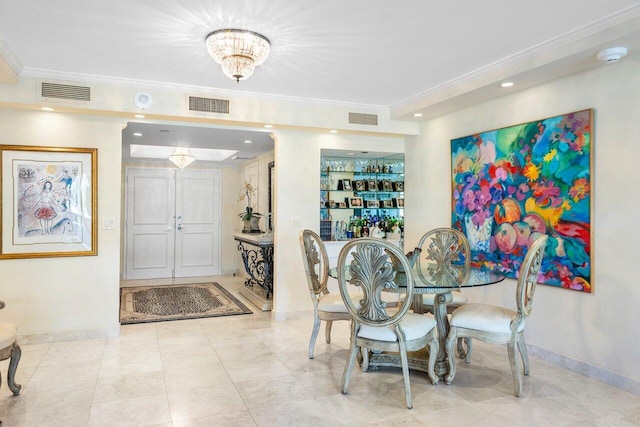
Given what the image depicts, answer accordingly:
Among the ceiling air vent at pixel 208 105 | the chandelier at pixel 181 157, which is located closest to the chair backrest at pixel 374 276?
the ceiling air vent at pixel 208 105

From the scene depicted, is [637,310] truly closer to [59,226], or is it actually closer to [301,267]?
[301,267]

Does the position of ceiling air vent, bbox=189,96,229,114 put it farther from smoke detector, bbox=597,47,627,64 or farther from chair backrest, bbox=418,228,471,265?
smoke detector, bbox=597,47,627,64

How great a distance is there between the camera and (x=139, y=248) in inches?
312

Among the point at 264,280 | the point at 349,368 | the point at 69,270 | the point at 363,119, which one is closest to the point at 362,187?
the point at 363,119

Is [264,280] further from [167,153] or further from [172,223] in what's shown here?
[167,153]

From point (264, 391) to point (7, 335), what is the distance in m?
1.69

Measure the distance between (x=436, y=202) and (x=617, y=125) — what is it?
2115mm

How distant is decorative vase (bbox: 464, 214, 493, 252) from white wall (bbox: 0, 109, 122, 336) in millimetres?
3522

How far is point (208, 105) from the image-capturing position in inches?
175

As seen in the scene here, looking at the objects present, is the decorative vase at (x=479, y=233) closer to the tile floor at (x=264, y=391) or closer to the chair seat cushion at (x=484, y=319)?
the tile floor at (x=264, y=391)

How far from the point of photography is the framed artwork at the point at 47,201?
159 inches

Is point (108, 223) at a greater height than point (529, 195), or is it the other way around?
point (529, 195)

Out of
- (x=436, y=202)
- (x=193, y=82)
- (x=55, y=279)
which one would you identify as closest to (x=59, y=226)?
(x=55, y=279)

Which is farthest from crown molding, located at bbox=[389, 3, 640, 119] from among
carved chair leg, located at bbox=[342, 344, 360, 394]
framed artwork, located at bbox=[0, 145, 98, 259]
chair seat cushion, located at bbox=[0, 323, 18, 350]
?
chair seat cushion, located at bbox=[0, 323, 18, 350]
